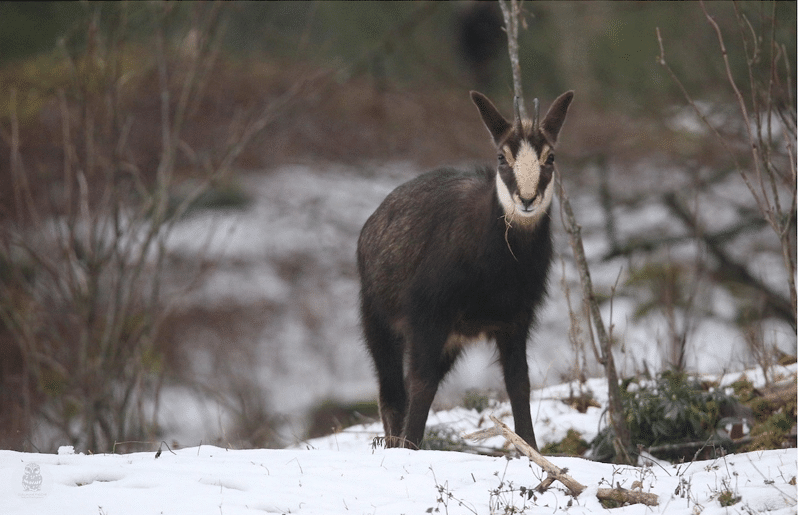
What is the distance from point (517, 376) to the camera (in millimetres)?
5363

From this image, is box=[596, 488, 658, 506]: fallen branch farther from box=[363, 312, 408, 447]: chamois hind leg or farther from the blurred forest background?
the blurred forest background

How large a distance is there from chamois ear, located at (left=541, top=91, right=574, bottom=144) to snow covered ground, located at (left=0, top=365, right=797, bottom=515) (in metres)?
1.97

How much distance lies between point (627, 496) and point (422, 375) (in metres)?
1.79

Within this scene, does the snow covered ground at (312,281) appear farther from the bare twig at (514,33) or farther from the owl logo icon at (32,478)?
the owl logo icon at (32,478)

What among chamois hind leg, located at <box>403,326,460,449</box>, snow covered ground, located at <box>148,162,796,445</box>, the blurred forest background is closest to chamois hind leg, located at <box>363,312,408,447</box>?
chamois hind leg, located at <box>403,326,460,449</box>

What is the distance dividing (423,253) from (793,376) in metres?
3.15

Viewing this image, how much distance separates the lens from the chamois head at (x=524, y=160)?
4828 millimetres

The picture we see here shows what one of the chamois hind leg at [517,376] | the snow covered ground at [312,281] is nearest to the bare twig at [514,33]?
the chamois hind leg at [517,376]

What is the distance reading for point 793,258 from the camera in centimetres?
567

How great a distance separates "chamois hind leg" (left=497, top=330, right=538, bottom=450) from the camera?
526cm

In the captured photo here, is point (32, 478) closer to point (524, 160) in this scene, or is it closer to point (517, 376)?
point (517, 376)

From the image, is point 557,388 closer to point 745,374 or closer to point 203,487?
point 745,374

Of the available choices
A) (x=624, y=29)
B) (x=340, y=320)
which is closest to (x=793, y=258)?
(x=624, y=29)

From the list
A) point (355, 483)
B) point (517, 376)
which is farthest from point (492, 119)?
point (355, 483)
